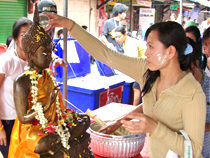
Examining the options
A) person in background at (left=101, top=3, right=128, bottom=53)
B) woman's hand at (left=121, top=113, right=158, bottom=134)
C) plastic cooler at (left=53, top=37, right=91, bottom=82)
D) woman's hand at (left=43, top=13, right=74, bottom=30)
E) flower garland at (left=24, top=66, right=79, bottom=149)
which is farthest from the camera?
person in background at (left=101, top=3, right=128, bottom=53)

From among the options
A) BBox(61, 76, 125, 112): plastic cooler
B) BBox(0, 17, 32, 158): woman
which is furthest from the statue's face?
BBox(61, 76, 125, 112): plastic cooler

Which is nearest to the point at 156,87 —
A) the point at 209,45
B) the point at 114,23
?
the point at 209,45

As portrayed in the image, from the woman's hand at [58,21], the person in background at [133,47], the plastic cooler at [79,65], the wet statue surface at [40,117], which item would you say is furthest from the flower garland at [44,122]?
the person in background at [133,47]

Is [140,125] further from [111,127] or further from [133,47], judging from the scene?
[133,47]

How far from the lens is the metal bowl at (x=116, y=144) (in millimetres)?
1357

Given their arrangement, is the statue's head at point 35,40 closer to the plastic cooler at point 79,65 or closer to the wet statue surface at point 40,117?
the wet statue surface at point 40,117

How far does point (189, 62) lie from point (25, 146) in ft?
2.97

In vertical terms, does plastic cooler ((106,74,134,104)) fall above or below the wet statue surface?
below

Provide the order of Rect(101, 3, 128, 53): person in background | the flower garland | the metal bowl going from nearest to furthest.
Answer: the flower garland → the metal bowl → Rect(101, 3, 128, 53): person in background

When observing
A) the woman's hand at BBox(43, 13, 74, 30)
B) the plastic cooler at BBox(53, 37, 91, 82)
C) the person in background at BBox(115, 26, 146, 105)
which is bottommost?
the plastic cooler at BBox(53, 37, 91, 82)

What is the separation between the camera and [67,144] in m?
1.09

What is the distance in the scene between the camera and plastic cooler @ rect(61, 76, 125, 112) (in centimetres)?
269

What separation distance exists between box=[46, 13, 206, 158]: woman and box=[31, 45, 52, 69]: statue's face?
16cm

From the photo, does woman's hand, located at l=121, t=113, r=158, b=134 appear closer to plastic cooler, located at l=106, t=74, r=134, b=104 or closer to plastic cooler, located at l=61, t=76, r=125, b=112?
plastic cooler, located at l=61, t=76, r=125, b=112
